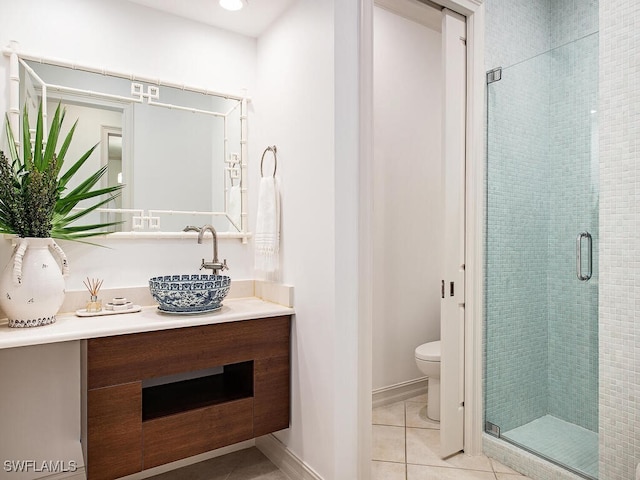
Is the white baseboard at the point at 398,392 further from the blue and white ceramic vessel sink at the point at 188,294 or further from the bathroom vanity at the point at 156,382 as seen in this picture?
the blue and white ceramic vessel sink at the point at 188,294

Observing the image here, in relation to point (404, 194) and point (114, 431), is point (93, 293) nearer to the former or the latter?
point (114, 431)

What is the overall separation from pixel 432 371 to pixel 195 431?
4.64 feet

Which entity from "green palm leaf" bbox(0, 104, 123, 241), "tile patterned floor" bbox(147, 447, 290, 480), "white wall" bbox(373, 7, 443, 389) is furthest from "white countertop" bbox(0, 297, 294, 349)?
"white wall" bbox(373, 7, 443, 389)

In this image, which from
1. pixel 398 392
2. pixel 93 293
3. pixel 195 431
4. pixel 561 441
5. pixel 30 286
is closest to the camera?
pixel 30 286

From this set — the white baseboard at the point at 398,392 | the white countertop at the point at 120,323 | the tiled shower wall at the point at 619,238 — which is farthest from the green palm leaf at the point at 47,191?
the tiled shower wall at the point at 619,238

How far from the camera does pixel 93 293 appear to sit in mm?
1913

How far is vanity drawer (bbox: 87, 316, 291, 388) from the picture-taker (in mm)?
1599

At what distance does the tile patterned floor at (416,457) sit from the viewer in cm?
205

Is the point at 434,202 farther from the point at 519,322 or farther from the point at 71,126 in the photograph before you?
the point at 71,126

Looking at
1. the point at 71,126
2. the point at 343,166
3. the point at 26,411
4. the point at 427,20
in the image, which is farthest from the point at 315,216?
the point at 427,20

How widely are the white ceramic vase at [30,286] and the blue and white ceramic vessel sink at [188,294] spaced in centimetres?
38

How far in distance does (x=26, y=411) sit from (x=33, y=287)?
24.1 inches

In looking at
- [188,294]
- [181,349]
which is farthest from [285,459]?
[188,294]

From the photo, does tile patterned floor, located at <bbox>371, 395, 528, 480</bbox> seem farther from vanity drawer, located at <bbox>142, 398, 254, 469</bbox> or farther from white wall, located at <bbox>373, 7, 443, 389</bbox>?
vanity drawer, located at <bbox>142, 398, 254, 469</bbox>
